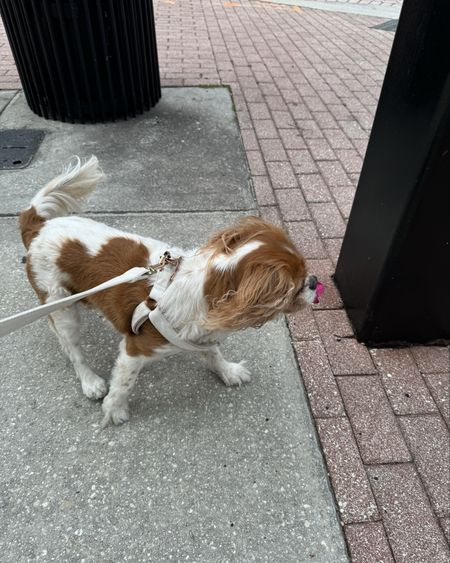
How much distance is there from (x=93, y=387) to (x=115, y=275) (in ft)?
2.36

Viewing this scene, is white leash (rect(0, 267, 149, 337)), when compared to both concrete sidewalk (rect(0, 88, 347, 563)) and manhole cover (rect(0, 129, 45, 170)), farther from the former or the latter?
manhole cover (rect(0, 129, 45, 170))

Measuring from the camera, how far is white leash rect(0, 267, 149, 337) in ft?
5.20

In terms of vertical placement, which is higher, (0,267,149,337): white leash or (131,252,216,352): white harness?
(0,267,149,337): white leash

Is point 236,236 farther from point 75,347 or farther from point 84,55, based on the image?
point 84,55

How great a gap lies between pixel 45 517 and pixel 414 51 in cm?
266

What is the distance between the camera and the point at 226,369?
8.11ft

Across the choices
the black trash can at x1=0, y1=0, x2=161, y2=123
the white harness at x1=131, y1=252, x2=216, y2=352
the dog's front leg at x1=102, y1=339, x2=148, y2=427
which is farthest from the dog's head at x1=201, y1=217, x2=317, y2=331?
the black trash can at x1=0, y1=0, x2=161, y2=123

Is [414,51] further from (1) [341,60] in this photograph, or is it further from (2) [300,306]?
Result: (1) [341,60]

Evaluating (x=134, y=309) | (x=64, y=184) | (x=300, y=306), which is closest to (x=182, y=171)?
(x=64, y=184)

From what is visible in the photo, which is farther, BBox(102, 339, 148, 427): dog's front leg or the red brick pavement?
BBox(102, 339, 148, 427): dog's front leg

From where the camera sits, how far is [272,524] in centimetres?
194

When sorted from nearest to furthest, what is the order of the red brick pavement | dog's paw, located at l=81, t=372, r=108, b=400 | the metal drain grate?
1. the red brick pavement
2. dog's paw, located at l=81, t=372, r=108, b=400
3. the metal drain grate

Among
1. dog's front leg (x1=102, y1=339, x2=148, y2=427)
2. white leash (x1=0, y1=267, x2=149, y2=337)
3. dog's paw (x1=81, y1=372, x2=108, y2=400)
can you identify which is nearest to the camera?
white leash (x1=0, y1=267, x2=149, y2=337)

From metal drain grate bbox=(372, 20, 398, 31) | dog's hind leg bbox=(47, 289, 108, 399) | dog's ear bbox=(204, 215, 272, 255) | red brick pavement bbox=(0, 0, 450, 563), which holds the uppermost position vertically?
dog's ear bbox=(204, 215, 272, 255)
